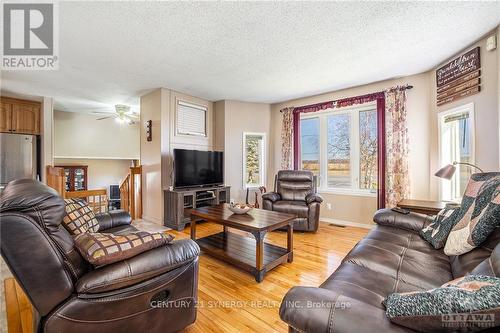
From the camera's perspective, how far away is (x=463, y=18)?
7.05 ft

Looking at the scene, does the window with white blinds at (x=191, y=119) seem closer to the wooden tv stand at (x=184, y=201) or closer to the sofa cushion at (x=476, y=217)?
the wooden tv stand at (x=184, y=201)

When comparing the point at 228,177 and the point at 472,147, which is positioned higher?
the point at 472,147

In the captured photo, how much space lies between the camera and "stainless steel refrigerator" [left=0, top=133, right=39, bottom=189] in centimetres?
427

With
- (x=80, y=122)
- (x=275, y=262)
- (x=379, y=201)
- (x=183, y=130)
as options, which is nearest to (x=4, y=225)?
(x=275, y=262)

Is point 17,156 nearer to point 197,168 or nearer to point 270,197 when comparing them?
point 197,168

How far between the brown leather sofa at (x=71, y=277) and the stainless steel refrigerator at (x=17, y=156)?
4.54 meters

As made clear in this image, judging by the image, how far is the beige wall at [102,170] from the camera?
21.6ft

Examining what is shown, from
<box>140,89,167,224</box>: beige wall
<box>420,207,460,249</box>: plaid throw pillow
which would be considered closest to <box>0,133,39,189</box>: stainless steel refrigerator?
<box>140,89,167,224</box>: beige wall

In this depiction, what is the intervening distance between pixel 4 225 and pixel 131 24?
2067 millimetres

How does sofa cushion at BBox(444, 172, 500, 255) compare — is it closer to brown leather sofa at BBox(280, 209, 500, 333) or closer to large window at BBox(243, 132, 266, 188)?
brown leather sofa at BBox(280, 209, 500, 333)

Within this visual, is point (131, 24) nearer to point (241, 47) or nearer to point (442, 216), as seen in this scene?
point (241, 47)

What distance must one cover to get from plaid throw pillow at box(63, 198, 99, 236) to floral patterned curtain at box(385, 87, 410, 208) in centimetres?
403

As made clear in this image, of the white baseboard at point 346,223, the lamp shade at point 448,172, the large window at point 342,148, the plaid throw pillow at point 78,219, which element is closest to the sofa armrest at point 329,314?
the plaid throw pillow at point 78,219

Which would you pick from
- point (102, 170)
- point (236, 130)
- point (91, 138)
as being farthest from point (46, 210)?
point (102, 170)
